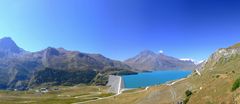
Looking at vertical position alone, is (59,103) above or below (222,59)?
below

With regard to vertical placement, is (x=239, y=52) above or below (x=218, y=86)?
above

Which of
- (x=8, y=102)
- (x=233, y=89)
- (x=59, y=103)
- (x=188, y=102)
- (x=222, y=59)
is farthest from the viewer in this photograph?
(x=8, y=102)

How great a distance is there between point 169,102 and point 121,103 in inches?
1782

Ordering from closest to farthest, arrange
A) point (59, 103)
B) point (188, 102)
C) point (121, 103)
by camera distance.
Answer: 1. point (188, 102)
2. point (121, 103)
3. point (59, 103)

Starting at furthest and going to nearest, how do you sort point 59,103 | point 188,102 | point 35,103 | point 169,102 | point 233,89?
point 35,103 < point 59,103 < point 169,102 < point 188,102 < point 233,89

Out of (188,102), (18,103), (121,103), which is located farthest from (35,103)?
(188,102)

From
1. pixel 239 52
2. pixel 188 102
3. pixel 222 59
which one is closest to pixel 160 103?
pixel 188 102

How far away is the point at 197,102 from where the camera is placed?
47.2m

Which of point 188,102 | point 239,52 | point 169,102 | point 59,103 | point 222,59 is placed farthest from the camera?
point 59,103

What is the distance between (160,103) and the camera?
227 ft

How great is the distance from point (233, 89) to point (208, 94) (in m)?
7.86

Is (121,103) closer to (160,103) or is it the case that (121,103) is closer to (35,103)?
(160,103)

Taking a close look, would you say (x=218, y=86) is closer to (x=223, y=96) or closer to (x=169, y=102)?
(x=223, y=96)

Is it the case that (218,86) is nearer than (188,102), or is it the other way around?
(218,86)
